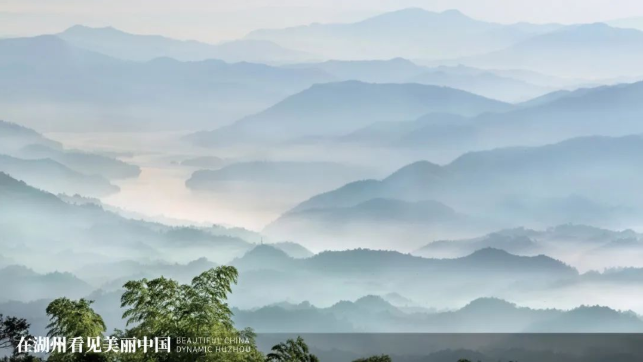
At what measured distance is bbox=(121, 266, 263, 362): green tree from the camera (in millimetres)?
17375

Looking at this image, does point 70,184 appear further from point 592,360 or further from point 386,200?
point 592,360

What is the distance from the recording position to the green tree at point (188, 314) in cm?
1738

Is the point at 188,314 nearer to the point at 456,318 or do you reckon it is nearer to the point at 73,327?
the point at 73,327

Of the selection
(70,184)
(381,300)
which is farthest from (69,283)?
(381,300)

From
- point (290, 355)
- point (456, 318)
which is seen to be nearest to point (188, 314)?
point (290, 355)

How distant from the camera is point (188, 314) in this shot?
17.7 metres

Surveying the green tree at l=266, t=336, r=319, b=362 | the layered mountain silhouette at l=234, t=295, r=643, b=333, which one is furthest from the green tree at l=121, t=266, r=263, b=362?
the layered mountain silhouette at l=234, t=295, r=643, b=333

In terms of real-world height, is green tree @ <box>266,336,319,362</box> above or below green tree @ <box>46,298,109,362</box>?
below

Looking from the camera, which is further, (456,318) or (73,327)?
(456,318)

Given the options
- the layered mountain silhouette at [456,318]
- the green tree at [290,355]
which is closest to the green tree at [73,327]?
the green tree at [290,355]

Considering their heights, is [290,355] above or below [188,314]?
below

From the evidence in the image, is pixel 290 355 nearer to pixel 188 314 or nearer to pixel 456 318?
pixel 188 314

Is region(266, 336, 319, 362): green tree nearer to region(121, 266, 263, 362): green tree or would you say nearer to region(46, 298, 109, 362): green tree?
region(121, 266, 263, 362): green tree

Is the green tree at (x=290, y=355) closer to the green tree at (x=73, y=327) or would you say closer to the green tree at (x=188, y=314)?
the green tree at (x=188, y=314)
